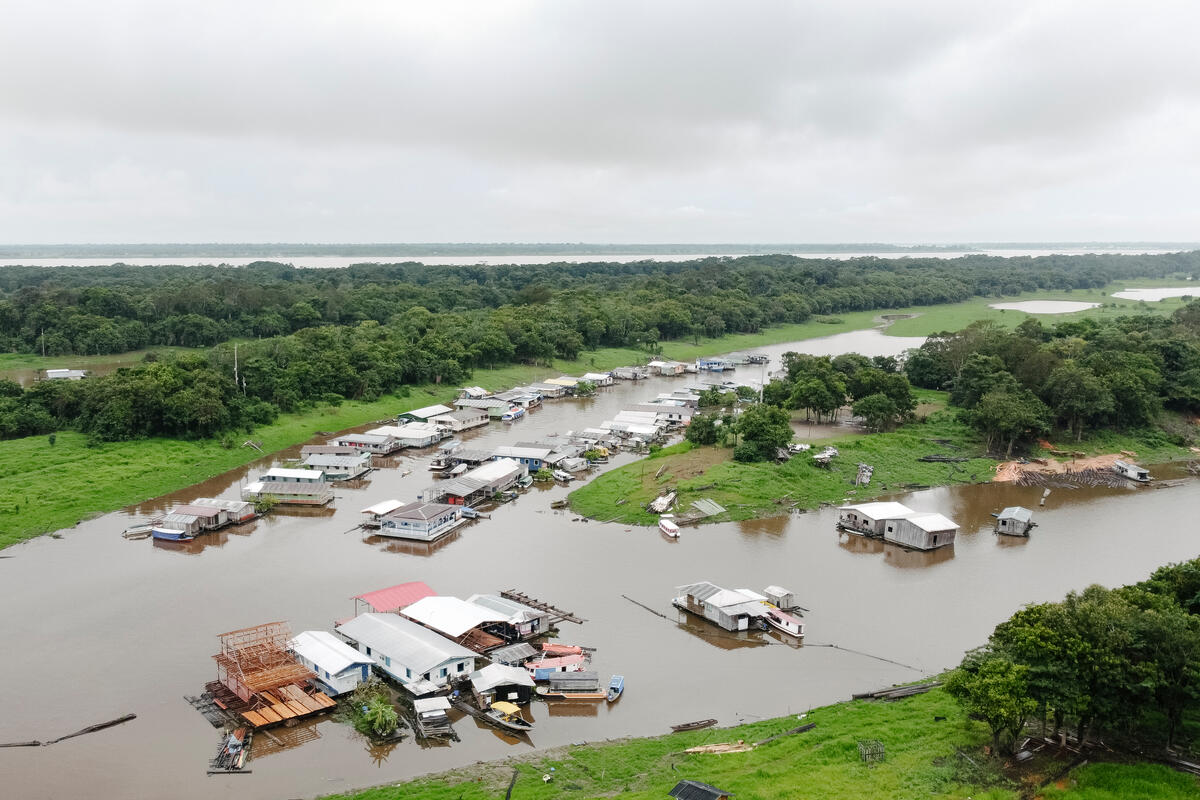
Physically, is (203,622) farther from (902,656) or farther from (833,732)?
(902,656)

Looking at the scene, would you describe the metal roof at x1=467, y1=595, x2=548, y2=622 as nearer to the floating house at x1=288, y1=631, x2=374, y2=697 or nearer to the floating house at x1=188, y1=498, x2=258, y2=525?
the floating house at x1=288, y1=631, x2=374, y2=697

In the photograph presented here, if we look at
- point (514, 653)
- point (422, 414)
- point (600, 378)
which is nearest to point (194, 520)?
point (514, 653)

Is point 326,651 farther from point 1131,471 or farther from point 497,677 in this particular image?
point 1131,471

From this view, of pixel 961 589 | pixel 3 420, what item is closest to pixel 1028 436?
pixel 961 589

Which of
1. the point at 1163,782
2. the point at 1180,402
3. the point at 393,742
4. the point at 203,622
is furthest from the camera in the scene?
the point at 1180,402

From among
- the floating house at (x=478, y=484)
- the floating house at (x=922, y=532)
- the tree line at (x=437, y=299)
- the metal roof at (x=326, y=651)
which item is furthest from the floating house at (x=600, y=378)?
the metal roof at (x=326, y=651)

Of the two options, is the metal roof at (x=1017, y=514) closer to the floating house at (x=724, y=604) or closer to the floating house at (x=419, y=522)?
the floating house at (x=724, y=604)
